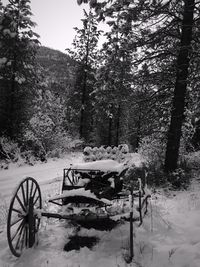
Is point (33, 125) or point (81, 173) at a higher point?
point (33, 125)

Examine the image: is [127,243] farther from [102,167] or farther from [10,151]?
[10,151]

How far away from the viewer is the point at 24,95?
1748cm

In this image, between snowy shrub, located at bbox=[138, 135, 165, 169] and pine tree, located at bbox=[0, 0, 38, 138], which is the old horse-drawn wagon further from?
pine tree, located at bbox=[0, 0, 38, 138]

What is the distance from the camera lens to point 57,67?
337 feet

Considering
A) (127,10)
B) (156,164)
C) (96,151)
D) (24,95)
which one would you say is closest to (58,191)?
(96,151)

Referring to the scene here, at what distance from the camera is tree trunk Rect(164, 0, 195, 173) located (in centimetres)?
877

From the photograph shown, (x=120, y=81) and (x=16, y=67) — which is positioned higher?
(x=16, y=67)

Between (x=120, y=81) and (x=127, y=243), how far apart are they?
575 cm

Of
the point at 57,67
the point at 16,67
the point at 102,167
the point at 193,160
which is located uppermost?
the point at 57,67

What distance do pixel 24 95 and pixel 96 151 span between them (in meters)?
10.2

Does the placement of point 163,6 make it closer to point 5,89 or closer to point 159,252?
point 159,252

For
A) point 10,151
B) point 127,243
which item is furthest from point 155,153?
point 10,151

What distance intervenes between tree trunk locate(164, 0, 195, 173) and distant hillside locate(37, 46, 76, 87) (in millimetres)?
13622

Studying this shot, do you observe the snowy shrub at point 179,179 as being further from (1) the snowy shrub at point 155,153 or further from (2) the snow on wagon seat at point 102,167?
(2) the snow on wagon seat at point 102,167
